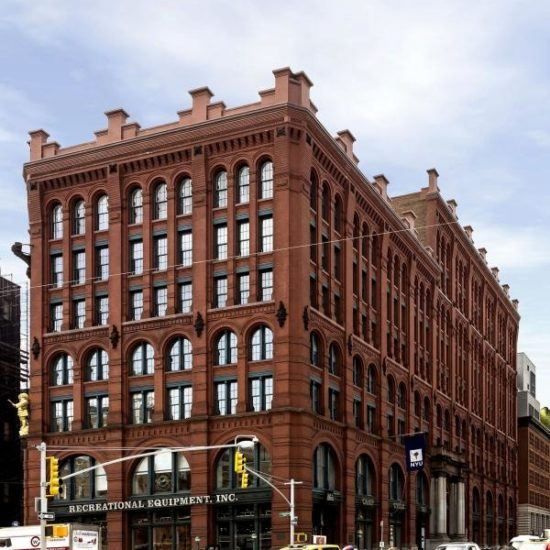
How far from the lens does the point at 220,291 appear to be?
222ft

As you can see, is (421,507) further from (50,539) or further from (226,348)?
(50,539)

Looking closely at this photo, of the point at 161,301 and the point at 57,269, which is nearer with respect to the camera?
the point at 161,301

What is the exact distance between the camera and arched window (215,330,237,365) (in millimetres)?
66375

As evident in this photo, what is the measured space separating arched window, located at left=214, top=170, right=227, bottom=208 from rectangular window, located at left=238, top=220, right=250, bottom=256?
6.11 ft

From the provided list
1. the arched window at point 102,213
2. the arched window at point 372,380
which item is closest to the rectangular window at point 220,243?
the arched window at point 102,213

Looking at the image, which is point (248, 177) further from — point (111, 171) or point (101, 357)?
point (101, 357)

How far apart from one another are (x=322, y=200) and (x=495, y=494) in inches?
2441

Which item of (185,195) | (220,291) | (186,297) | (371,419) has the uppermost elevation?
(185,195)

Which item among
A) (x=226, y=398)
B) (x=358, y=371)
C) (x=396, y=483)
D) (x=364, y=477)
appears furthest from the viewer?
(x=396, y=483)

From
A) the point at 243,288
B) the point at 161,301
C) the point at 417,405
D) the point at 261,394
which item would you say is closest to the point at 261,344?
the point at 261,394

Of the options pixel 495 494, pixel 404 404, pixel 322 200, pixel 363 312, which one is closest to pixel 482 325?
pixel 495 494

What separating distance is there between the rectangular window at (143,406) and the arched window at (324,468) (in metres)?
10.8

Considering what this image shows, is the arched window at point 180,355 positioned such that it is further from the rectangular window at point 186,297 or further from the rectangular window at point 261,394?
the rectangular window at point 261,394

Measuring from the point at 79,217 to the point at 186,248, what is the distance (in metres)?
9.10
